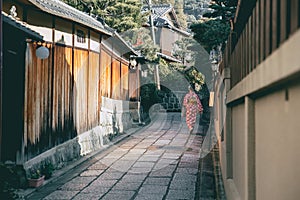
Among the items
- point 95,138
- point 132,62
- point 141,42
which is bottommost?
point 95,138

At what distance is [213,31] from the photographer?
14719 millimetres

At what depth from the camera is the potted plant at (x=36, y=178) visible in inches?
313

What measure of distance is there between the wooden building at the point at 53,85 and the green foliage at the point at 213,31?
126 inches

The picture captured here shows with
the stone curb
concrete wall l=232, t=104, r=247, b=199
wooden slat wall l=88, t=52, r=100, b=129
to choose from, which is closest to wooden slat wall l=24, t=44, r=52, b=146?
the stone curb

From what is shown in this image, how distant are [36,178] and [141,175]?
2552 millimetres

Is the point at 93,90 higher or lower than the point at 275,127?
higher

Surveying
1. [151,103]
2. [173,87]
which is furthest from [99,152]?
[173,87]

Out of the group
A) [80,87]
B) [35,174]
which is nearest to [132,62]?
[80,87]

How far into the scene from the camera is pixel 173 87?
30844mm

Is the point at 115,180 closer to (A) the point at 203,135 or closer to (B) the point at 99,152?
(B) the point at 99,152

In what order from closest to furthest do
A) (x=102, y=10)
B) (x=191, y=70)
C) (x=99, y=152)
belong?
1. (x=99, y=152)
2. (x=102, y=10)
3. (x=191, y=70)

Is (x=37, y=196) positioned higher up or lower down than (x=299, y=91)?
lower down

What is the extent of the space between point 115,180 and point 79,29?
199 inches

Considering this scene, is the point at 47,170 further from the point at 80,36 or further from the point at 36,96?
the point at 80,36
